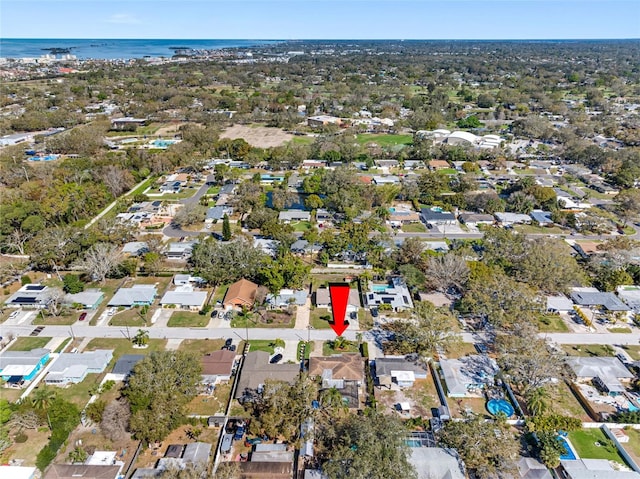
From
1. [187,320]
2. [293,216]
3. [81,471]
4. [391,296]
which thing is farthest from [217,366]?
[293,216]

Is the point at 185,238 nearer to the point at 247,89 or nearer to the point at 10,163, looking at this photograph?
the point at 10,163

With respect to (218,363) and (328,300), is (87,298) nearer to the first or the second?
(218,363)

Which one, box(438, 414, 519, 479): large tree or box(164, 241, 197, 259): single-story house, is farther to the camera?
box(164, 241, 197, 259): single-story house

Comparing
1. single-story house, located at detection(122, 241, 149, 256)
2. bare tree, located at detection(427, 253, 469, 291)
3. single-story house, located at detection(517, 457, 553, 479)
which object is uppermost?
bare tree, located at detection(427, 253, 469, 291)

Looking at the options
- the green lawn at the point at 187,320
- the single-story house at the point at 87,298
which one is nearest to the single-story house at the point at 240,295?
the green lawn at the point at 187,320

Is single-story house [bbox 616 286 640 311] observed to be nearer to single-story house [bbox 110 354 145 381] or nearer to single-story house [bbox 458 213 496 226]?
single-story house [bbox 458 213 496 226]

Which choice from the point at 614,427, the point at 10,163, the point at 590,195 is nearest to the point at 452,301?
the point at 614,427

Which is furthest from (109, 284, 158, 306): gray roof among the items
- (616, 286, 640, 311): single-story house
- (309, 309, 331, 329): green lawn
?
(616, 286, 640, 311): single-story house
